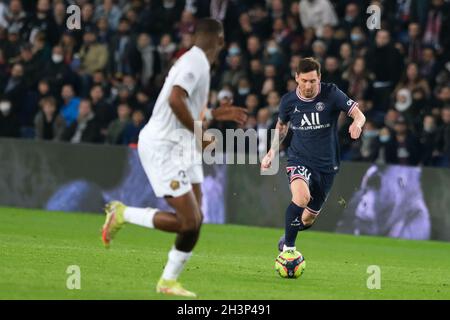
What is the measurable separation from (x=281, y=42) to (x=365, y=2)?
5.59ft

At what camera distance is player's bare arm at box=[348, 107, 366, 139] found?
1230 centimetres

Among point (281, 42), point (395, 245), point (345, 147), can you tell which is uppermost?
point (281, 42)

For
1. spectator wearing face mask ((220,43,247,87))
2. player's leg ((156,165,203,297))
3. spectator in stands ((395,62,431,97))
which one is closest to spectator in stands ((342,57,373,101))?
spectator in stands ((395,62,431,97))

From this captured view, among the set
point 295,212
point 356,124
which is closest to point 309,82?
point 356,124

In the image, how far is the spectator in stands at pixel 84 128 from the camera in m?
22.1

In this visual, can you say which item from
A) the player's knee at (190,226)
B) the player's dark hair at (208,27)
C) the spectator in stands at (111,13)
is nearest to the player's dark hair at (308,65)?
the player's dark hair at (208,27)

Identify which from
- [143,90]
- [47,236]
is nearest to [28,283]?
[47,236]

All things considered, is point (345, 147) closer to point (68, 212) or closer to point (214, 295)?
point (68, 212)

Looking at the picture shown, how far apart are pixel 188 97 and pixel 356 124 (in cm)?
291

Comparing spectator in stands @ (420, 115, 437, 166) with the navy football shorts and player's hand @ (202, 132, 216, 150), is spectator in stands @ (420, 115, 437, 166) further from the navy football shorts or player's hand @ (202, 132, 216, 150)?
player's hand @ (202, 132, 216, 150)

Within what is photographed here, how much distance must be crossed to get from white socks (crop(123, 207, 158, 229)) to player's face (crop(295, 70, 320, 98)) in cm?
336

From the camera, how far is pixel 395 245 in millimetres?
18125

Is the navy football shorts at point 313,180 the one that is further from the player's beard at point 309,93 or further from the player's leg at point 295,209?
the player's beard at point 309,93

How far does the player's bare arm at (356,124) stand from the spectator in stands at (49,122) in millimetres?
10291
